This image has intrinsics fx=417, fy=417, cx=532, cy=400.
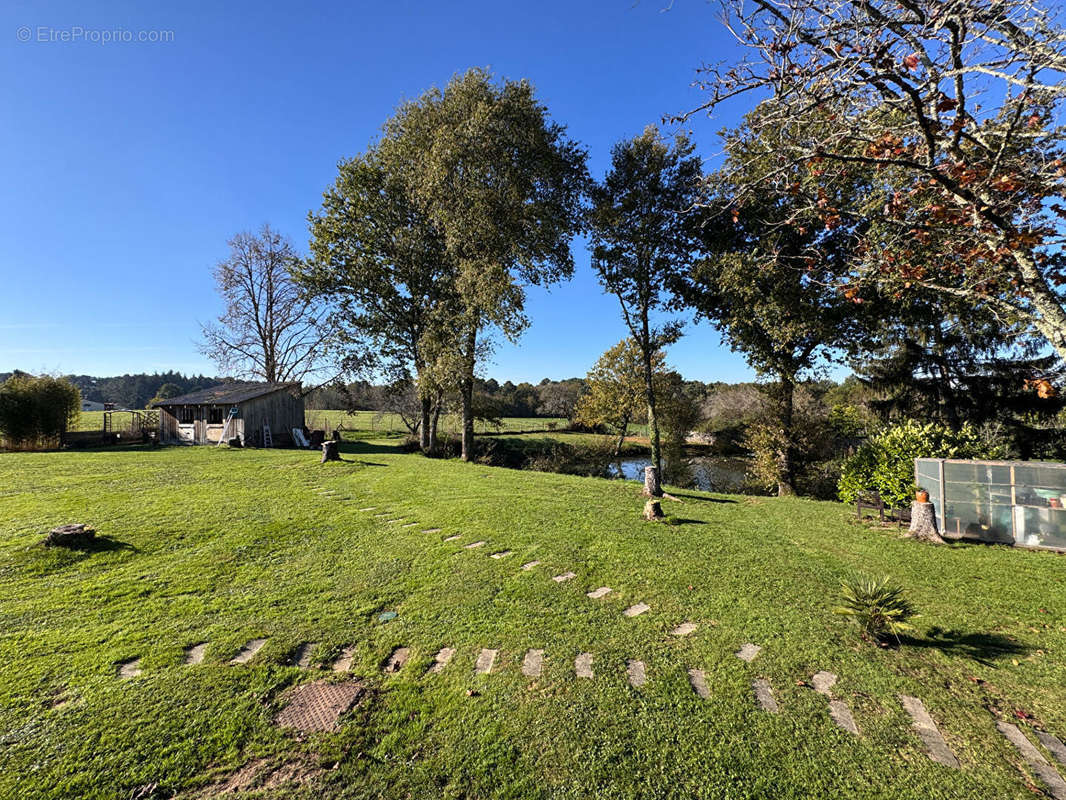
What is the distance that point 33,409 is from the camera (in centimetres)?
1577

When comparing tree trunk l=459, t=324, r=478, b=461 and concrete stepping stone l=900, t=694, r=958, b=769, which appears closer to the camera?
concrete stepping stone l=900, t=694, r=958, b=769

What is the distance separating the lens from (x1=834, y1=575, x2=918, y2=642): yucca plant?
147 inches

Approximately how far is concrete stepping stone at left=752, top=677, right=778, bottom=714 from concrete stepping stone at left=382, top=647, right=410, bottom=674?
8.52 ft

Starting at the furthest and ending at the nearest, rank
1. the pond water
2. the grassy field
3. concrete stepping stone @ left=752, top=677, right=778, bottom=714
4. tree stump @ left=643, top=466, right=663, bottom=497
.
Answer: the pond water
tree stump @ left=643, top=466, right=663, bottom=497
concrete stepping stone @ left=752, top=677, right=778, bottom=714
the grassy field

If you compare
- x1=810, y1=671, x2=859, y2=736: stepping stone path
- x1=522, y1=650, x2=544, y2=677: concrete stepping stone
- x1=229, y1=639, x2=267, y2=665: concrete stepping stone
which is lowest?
x1=810, y1=671, x2=859, y2=736: stepping stone path

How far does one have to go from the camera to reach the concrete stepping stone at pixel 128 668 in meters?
2.94

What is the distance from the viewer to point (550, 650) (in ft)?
11.2

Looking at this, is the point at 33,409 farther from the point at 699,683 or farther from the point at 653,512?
the point at 699,683

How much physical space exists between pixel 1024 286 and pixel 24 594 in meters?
9.41

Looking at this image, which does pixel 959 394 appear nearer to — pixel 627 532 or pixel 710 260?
pixel 710 260

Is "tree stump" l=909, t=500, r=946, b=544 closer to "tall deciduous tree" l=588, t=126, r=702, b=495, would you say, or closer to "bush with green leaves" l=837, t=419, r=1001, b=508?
"bush with green leaves" l=837, t=419, r=1001, b=508

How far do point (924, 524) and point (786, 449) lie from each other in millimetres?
6560

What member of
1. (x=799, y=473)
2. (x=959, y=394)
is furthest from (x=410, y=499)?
(x=959, y=394)

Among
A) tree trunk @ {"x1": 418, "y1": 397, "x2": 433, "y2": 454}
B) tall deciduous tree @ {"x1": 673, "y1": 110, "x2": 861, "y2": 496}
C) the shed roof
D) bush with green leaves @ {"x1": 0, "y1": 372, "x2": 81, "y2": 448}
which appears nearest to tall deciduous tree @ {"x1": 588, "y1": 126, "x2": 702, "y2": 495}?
tall deciduous tree @ {"x1": 673, "y1": 110, "x2": 861, "y2": 496}
